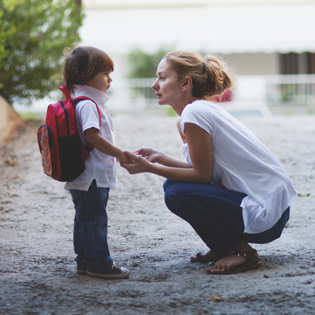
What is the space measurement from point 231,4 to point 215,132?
21.3 meters

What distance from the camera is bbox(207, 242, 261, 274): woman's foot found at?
130 inches

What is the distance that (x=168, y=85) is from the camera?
11.4 ft

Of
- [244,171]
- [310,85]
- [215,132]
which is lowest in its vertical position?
[310,85]

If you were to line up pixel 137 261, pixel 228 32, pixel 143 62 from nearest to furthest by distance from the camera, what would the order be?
pixel 137 261
pixel 143 62
pixel 228 32

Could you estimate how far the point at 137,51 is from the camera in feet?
72.6

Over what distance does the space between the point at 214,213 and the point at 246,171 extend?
0.97 feet

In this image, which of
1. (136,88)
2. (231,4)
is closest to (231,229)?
(136,88)

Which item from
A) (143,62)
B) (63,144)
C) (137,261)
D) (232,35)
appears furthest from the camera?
(232,35)

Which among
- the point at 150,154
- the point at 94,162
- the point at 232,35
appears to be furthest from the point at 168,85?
the point at 232,35

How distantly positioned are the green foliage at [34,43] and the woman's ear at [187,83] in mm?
6117

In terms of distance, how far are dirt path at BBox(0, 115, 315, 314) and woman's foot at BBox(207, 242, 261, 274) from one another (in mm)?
59

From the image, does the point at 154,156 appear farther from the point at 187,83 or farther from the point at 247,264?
the point at 247,264

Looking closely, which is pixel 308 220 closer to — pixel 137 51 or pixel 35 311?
pixel 35 311

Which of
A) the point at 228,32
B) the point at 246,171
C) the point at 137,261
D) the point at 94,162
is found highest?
the point at 228,32
